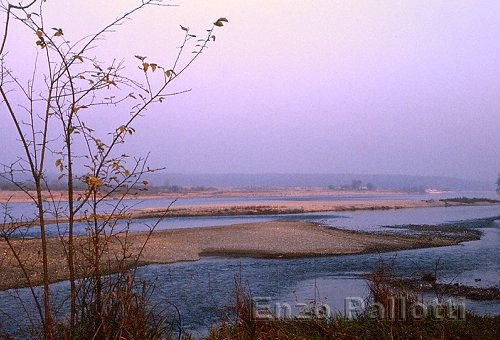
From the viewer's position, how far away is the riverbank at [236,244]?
24906mm

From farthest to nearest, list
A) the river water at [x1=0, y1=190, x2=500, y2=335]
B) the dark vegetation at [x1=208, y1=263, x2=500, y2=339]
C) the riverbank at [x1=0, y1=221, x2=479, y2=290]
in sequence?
1. the riverbank at [x1=0, y1=221, x2=479, y2=290]
2. the river water at [x1=0, y1=190, x2=500, y2=335]
3. the dark vegetation at [x1=208, y1=263, x2=500, y2=339]

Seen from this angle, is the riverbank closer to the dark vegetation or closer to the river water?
the river water

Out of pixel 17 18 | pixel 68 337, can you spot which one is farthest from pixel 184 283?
pixel 17 18

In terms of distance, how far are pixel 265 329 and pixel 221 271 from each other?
14.7 m

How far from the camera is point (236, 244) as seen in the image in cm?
3250

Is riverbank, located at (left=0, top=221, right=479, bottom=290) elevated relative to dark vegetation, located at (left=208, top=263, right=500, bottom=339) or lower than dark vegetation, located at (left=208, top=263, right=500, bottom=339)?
lower

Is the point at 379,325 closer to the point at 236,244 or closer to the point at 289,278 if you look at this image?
the point at 289,278

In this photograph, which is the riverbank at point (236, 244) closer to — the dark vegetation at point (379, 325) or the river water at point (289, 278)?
the river water at point (289, 278)

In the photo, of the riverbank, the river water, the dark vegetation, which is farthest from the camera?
the riverbank

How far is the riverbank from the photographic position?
24.9 meters

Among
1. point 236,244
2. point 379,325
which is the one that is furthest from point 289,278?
point 379,325

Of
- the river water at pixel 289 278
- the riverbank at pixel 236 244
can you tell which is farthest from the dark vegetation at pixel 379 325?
the riverbank at pixel 236 244

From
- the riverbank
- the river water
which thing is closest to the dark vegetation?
the river water

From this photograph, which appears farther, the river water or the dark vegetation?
the river water
